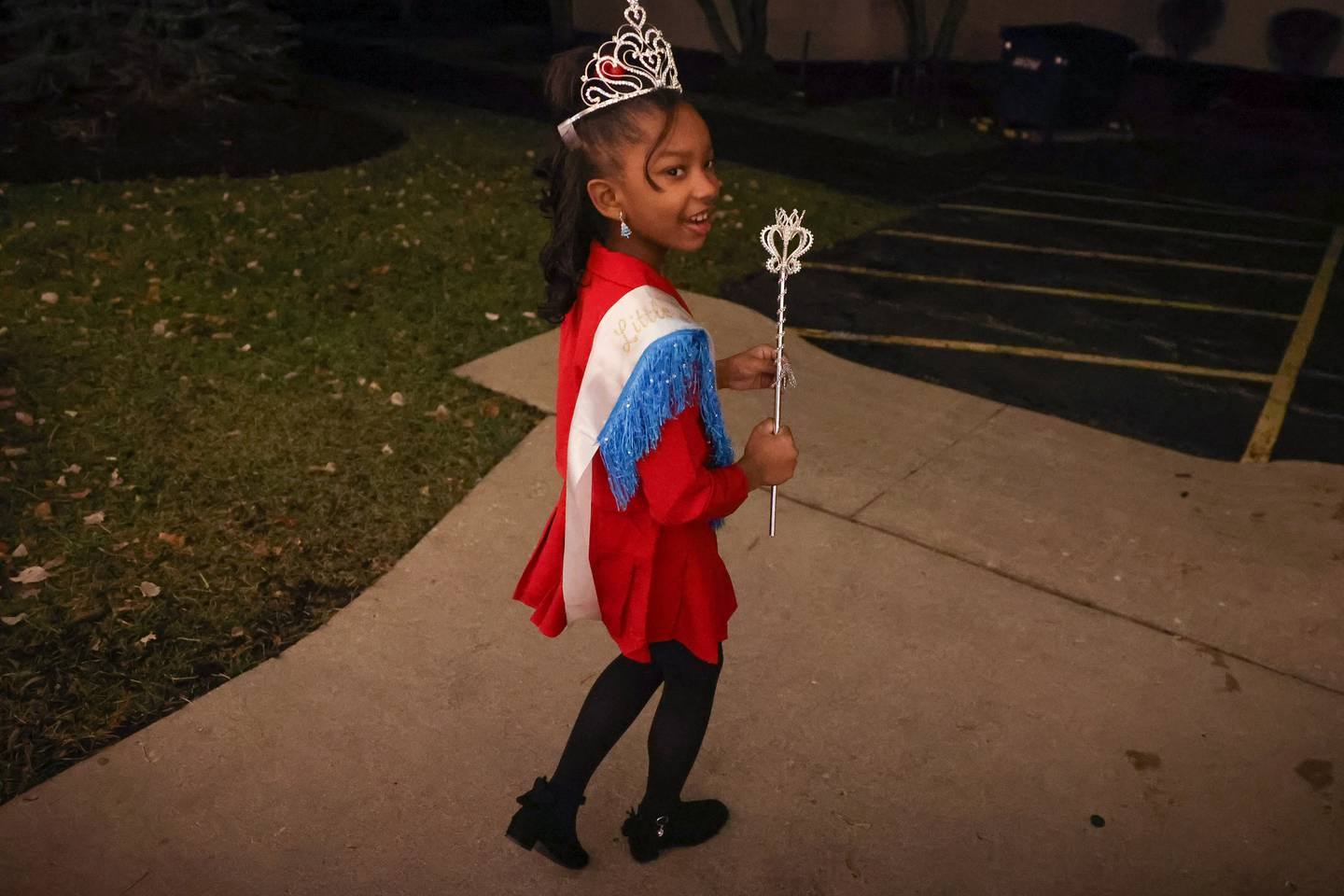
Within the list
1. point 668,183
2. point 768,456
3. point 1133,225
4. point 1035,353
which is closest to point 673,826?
point 768,456

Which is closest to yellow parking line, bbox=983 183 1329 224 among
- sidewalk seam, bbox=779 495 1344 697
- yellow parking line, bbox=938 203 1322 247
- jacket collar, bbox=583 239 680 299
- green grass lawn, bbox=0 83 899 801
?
yellow parking line, bbox=938 203 1322 247

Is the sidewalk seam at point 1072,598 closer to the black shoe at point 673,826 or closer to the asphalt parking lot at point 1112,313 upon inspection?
the black shoe at point 673,826

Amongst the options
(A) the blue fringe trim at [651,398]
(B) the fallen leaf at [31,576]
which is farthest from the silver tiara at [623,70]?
(B) the fallen leaf at [31,576]

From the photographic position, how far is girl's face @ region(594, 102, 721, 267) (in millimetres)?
2111

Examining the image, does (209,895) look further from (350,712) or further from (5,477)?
(5,477)

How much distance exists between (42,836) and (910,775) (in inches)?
87.5

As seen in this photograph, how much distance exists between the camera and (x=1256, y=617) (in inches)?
148

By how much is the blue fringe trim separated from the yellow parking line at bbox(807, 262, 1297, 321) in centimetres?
590

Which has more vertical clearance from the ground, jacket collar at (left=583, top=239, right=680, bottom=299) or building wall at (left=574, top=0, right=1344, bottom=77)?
jacket collar at (left=583, top=239, right=680, bottom=299)

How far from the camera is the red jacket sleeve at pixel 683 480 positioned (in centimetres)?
214

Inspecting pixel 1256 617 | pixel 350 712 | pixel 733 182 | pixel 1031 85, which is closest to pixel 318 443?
pixel 350 712

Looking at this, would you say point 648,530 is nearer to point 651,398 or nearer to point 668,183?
point 651,398

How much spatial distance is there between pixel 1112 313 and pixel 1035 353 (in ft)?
3.61

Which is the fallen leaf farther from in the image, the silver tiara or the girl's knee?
the silver tiara
